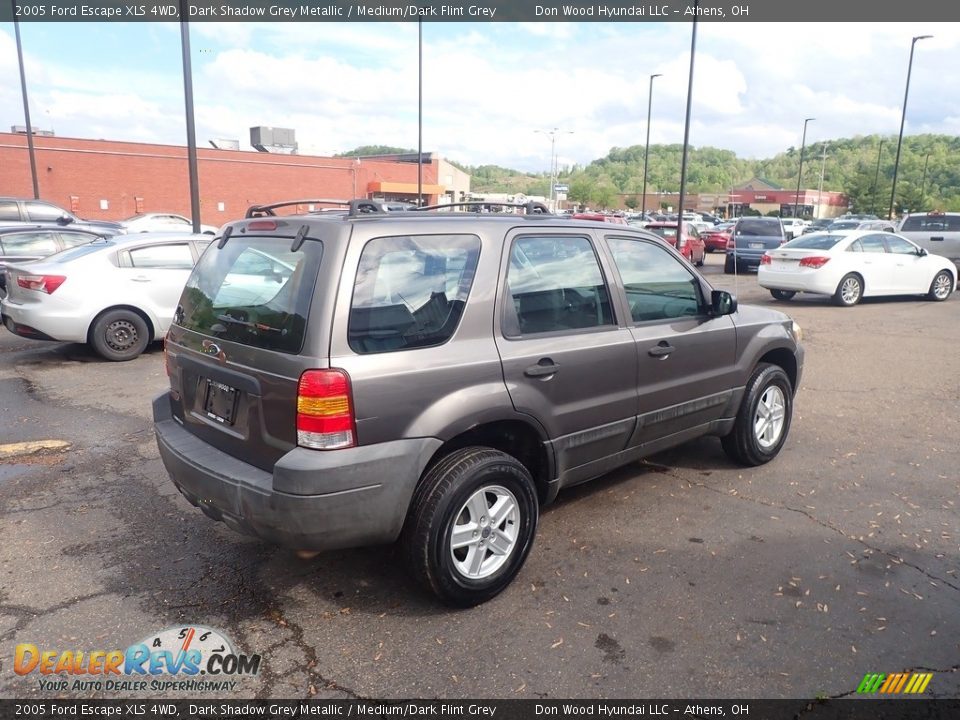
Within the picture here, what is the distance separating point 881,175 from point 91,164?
74518mm

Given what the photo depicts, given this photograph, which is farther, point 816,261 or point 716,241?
point 716,241

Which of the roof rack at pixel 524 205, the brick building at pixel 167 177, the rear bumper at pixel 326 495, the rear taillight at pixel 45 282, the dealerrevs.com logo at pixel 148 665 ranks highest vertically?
the brick building at pixel 167 177

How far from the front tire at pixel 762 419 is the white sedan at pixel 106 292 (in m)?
6.07

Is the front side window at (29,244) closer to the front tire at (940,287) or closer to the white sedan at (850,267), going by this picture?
the white sedan at (850,267)

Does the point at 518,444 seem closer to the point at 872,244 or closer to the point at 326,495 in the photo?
the point at 326,495

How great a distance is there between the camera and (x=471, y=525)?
3242 millimetres

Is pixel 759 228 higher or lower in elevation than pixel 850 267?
higher

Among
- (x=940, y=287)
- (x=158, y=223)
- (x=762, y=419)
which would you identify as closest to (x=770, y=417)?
(x=762, y=419)

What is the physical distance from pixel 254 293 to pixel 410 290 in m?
0.77

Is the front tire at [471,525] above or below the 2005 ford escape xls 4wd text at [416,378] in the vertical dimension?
below

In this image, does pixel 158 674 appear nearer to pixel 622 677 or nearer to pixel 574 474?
pixel 622 677

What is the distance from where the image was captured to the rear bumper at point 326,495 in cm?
283

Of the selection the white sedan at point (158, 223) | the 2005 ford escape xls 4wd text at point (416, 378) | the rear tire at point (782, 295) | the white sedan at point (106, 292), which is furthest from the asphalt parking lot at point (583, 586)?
the white sedan at point (158, 223)

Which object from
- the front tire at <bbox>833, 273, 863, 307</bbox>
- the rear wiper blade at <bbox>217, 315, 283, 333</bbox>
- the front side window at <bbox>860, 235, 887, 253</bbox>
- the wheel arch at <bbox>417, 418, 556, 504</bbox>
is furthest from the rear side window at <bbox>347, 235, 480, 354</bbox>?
the front side window at <bbox>860, 235, 887, 253</bbox>
